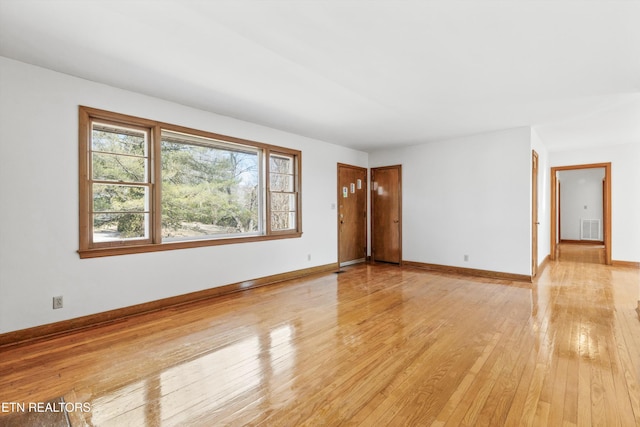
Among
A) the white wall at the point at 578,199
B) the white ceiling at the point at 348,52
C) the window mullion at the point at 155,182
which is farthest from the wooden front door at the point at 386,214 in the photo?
the white wall at the point at 578,199

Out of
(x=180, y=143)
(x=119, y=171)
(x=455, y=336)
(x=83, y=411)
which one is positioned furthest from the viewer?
(x=180, y=143)

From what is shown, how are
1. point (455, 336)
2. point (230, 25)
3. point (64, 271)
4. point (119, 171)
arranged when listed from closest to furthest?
point (230, 25), point (455, 336), point (64, 271), point (119, 171)

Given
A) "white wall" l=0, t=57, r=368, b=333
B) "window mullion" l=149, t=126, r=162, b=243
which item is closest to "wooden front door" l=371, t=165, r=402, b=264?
"white wall" l=0, t=57, r=368, b=333

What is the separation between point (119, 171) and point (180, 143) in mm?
844

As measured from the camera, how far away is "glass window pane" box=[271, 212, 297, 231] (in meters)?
5.16

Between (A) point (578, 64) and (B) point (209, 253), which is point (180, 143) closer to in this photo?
(B) point (209, 253)

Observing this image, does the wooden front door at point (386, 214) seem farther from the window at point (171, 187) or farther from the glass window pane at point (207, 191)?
the glass window pane at point (207, 191)

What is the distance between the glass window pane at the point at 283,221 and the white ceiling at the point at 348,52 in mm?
1760

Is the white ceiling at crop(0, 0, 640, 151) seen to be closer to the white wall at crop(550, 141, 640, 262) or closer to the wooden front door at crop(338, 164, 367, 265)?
the wooden front door at crop(338, 164, 367, 265)

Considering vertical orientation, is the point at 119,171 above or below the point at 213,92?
below

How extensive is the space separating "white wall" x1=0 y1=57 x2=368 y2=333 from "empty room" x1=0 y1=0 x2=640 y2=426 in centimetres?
2

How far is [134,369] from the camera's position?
2.26 meters

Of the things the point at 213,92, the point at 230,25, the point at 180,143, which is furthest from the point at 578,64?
the point at 180,143

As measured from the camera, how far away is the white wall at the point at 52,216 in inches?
107
